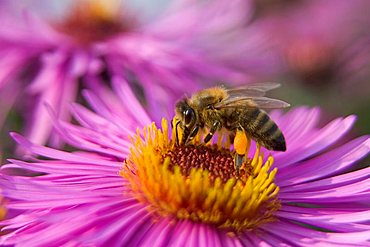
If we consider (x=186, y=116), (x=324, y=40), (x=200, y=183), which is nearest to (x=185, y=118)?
(x=186, y=116)

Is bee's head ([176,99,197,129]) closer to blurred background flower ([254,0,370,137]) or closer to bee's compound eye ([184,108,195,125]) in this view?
bee's compound eye ([184,108,195,125])

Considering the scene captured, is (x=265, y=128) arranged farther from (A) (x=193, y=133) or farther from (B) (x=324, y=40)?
(B) (x=324, y=40)

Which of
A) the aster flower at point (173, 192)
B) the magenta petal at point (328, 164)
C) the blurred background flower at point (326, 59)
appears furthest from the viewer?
the blurred background flower at point (326, 59)

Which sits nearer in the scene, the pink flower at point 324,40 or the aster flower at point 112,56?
the aster flower at point 112,56

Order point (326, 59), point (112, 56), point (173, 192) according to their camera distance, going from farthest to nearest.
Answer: point (326, 59)
point (112, 56)
point (173, 192)

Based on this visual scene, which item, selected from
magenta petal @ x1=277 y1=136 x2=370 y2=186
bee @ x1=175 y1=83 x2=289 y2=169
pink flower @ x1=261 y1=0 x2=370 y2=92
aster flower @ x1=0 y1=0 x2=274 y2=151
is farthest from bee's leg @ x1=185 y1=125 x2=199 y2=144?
pink flower @ x1=261 y1=0 x2=370 y2=92

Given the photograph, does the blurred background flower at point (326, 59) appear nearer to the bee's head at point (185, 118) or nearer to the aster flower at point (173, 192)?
the aster flower at point (173, 192)

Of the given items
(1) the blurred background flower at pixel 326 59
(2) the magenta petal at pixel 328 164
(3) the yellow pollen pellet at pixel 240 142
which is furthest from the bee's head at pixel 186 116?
(1) the blurred background flower at pixel 326 59

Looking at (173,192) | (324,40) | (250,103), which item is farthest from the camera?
(324,40)
